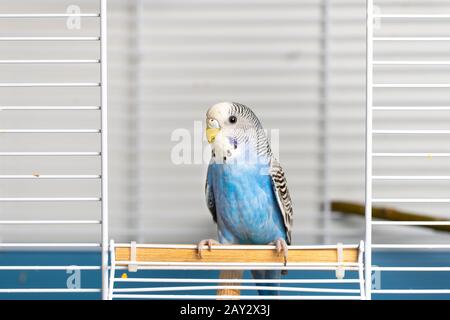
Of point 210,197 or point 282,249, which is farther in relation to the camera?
point 210,197

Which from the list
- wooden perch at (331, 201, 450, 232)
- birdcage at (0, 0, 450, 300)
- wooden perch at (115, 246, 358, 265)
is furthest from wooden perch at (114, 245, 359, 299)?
birdcage at (0, 0, 450, 300)

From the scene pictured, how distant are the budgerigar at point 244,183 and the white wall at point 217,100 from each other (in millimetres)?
958

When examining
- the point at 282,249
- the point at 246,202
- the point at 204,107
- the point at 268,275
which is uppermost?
the point at 204,107

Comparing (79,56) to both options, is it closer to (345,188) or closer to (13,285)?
(13,285)

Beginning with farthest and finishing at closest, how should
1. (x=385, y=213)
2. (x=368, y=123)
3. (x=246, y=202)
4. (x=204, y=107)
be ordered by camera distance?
(x=204, y=107) → (x=385, y=213) → (x=246, y=202) → (x=368, y=123)

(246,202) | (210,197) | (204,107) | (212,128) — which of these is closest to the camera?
(212,128)

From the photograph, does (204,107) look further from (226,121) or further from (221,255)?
(221,255)

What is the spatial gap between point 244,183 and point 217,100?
1115 millimetres

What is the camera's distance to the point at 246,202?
2.16 metres

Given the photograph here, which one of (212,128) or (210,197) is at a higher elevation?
(212,128)

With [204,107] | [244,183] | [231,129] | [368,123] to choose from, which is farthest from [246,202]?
[204,107]

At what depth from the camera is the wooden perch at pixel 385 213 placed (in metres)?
2.84

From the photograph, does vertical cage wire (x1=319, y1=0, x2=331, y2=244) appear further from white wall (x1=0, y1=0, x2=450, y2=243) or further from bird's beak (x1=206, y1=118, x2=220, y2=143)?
bird's beak (x1=206, y1=118, x2=220, y2=143)
